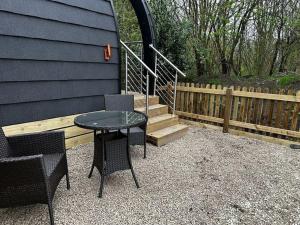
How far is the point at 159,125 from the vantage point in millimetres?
3865

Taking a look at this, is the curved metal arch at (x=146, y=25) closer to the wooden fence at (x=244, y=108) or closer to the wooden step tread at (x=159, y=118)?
the wooden fence at (x=244, y=108)

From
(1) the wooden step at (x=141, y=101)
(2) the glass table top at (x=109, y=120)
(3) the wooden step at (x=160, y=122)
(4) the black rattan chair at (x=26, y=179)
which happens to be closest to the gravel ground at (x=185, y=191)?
(4) the black rattan chair at (x=26, y=179)

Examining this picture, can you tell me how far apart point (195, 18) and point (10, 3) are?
15.8 ft

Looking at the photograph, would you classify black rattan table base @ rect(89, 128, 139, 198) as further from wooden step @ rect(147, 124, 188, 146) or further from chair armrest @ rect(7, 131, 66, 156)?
wooden step @ rect(147, 124, 188, 146)

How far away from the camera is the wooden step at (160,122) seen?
3729 mm

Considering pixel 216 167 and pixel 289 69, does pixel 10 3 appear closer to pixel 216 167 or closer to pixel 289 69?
pixel 216 167

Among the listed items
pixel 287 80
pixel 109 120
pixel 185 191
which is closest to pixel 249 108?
pixel 287 80

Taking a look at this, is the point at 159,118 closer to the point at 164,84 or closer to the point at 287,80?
the point at 164,84

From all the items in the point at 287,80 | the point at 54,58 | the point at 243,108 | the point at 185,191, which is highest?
the point at 54,58

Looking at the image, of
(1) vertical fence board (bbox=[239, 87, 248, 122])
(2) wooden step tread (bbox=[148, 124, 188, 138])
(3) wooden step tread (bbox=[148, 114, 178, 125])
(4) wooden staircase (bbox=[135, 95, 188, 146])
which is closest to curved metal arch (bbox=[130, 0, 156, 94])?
(4) wooden staircase (bbox=[135, 95, 188, 146])

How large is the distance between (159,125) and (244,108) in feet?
5.04

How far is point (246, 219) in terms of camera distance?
6.44 ft

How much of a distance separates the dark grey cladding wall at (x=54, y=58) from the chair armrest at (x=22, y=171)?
1.29 m

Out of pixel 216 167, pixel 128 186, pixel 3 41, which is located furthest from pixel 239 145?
pixel 3 41
